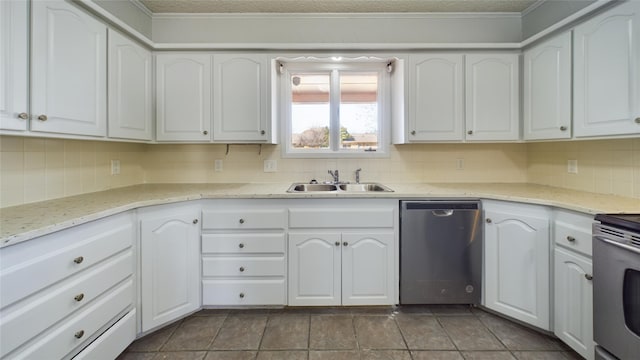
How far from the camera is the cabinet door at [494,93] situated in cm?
231

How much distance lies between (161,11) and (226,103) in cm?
117

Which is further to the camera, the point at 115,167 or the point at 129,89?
the point at 115,167

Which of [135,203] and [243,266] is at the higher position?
[135,203]

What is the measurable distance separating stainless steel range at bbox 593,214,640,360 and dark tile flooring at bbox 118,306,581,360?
0.43 metres

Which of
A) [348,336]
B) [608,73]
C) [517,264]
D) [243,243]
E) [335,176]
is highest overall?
[608,73]

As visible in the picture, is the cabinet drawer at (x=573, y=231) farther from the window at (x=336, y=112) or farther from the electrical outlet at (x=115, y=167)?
the electrical outlet at (x=115, y=167)

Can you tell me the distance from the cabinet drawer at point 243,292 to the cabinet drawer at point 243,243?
0.76 feet

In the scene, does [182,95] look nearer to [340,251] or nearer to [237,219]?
[237,219]

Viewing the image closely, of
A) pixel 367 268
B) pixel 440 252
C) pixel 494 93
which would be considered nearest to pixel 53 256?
pixel 367 268

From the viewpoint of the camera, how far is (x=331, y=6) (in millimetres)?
2469

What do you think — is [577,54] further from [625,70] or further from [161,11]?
[161,11]

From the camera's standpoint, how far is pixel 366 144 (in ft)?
8.95

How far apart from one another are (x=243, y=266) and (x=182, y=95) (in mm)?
1498

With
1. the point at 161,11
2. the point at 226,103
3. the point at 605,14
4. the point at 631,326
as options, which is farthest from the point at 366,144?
the point at 161,11
